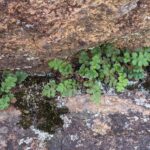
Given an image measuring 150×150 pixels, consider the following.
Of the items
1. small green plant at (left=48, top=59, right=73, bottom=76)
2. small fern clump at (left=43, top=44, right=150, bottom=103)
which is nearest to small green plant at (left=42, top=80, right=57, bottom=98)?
small fern clump at (left=43, top=44, right=150, bottom=103)

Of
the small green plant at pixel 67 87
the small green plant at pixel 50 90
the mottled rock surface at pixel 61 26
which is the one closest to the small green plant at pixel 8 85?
the mottled rock surface at pixel 61 26

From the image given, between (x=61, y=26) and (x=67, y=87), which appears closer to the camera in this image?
(x=61, y=26)

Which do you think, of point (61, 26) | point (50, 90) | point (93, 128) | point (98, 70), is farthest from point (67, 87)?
point (61, 26)

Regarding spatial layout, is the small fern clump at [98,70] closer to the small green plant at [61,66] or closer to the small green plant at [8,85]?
the small green plant at [61,66]

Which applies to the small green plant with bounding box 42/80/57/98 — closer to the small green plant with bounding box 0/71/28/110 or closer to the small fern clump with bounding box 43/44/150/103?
the small fern clump with bounding box 43/44/150/103

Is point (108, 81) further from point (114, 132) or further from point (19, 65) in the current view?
point (19, 65)

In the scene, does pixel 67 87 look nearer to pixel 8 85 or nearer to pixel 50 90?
pixel 50 90

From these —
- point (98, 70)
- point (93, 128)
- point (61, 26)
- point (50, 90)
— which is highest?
point (61, 26)
